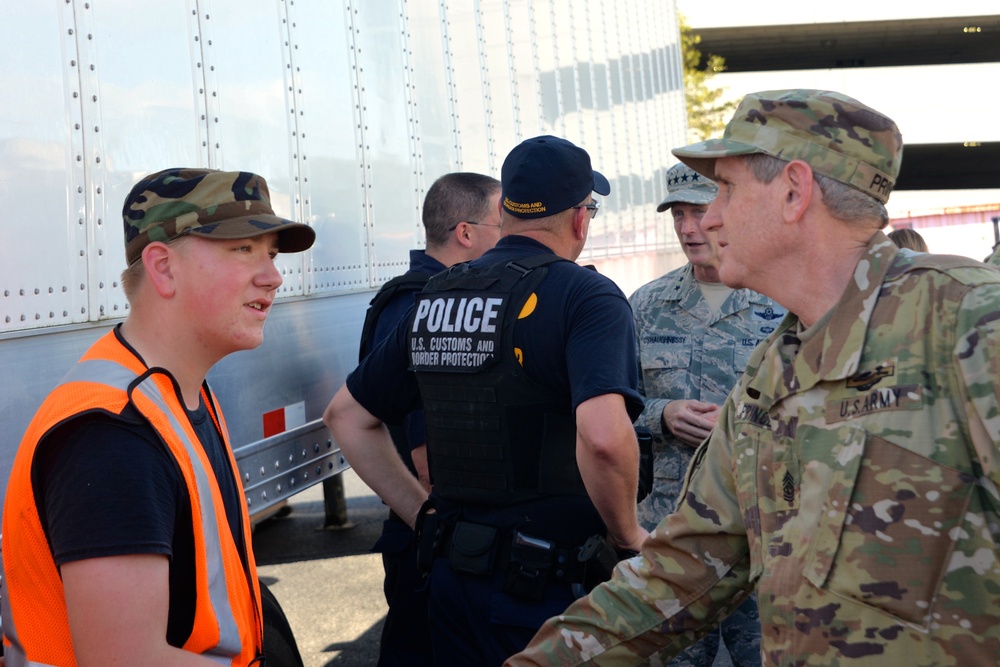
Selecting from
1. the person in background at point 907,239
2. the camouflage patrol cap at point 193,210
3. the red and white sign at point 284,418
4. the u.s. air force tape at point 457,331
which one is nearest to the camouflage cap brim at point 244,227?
the camouflage patrol cap at point 193,210

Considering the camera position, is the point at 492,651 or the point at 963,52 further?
the point at 963,52

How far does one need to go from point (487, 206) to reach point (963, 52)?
38.0m

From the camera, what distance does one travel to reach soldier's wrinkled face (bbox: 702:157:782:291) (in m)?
1.94

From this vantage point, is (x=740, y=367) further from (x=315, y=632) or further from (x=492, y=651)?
(x=315, y=632)

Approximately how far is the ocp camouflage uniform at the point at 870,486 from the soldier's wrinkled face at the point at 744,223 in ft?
0.47

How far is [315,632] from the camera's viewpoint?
6.10 meters

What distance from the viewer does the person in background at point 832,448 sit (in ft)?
5.33

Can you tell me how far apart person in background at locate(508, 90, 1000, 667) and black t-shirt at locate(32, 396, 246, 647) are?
705 millimetres

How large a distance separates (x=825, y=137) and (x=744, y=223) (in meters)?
0.22

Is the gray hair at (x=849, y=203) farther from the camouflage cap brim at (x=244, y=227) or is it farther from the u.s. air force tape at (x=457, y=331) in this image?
the u.s. air force tape at (x=457, y=331)

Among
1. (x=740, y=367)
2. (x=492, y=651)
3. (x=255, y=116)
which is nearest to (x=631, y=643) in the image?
(x=492, y=651)

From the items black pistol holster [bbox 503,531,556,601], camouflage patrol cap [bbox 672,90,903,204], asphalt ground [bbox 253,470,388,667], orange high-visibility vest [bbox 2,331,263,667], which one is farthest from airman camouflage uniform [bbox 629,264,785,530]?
asphalt ground [bbox 253,470,388,667]

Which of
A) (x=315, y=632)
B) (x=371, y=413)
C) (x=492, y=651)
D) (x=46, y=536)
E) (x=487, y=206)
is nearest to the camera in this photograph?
(x=46, y=536)

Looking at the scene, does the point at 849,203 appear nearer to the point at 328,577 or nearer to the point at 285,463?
the point at 285,463
